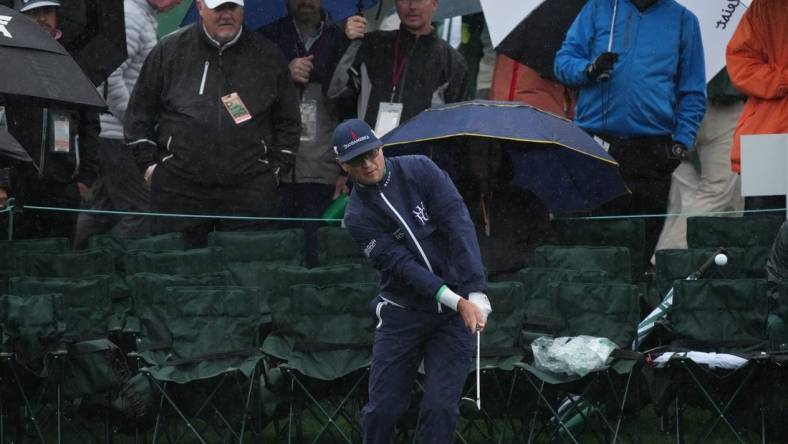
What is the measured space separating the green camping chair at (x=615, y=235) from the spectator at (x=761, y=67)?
688mm

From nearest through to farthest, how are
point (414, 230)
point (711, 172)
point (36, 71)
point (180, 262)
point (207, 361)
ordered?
point (414, 230) < point (36, 71) < point (207, 361) < point (180, 262) < point (711, 172)

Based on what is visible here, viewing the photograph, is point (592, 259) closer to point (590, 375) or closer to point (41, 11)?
point (590, 375)

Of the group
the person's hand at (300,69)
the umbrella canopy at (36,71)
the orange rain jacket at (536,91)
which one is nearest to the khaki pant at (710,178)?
the orange rain jacket at (536,91)

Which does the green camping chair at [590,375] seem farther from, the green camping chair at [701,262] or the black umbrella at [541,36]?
the black umbrella at [541,36]

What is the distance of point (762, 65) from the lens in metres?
9.71

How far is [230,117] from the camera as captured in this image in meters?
9.95

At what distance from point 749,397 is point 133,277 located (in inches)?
125

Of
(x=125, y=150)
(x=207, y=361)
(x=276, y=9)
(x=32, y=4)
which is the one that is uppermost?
(x=32, y=4)

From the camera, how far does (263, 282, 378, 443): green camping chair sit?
8.24m

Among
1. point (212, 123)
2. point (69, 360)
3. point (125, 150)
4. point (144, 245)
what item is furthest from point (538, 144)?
point (69, 360)

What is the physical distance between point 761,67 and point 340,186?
2741 millimetres

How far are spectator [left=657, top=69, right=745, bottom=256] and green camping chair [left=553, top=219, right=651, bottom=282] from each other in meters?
0.86

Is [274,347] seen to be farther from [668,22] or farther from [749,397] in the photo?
[668,22]

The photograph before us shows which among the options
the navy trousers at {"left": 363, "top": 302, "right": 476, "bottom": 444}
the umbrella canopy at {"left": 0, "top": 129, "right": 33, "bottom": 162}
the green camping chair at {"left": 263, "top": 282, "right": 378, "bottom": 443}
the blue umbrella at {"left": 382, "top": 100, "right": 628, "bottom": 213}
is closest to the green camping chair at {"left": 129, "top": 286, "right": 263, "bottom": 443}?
the green camping chair at {"left": 263, "top": 282, "right": 378, "bottom": 443}
